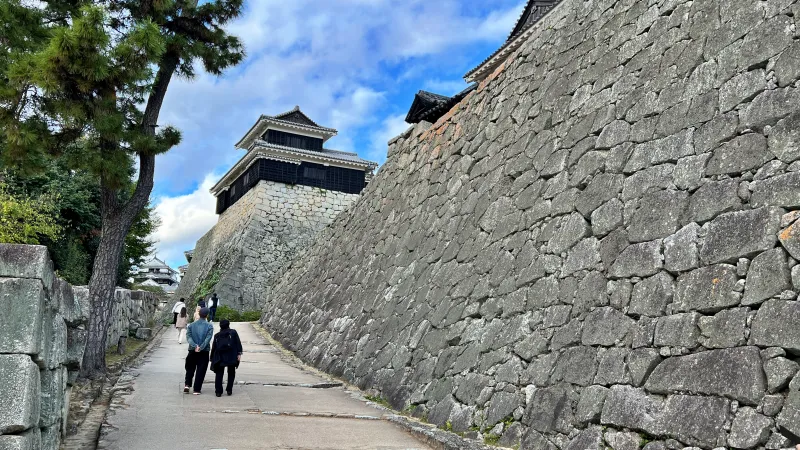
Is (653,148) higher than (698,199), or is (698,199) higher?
(653,148)

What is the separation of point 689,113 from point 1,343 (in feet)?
18.2

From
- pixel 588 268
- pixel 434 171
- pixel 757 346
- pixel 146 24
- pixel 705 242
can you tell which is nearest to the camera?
pixel 757 346

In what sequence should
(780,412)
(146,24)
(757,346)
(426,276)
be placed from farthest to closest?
(426,276)
(146,24)
(757,346)
(780,412)

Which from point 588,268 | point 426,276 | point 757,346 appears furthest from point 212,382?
point 757,346

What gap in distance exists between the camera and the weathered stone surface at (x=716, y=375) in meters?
4.12

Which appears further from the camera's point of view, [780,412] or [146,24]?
[146,24]

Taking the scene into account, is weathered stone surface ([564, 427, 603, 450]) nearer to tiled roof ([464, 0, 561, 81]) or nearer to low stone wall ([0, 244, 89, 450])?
low stone wall ([0, 244, 89, 450])

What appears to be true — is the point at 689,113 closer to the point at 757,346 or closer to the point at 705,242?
the point at 705,242

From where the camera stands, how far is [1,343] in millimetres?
3311

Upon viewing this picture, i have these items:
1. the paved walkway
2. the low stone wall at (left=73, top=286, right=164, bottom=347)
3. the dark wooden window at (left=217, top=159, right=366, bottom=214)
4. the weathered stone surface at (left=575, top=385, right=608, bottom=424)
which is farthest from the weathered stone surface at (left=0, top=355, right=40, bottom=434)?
the dark wooden window at (left=217, top=159, right=366, bottom=214)

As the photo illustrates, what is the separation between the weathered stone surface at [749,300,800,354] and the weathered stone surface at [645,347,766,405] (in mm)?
109

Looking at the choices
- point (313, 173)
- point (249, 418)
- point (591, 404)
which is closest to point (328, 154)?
point (313, 173)

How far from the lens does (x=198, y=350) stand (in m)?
9.14

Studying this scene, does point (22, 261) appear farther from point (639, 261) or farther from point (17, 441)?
point (639, 261)
